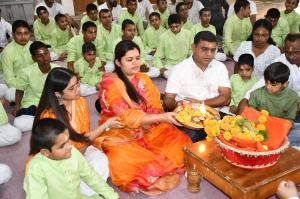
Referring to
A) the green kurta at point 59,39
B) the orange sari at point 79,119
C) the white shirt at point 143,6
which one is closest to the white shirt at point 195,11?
the white shirt at point 143,6

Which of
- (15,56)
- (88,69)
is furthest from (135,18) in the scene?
(15,56)

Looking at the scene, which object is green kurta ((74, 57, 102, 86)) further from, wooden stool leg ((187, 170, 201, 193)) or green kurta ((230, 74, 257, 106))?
wooden stool leg ((187, 170, 201, 193))

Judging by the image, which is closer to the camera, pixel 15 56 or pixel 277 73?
pixel 277 73

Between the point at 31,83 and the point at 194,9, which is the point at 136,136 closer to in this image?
the point at 31,83

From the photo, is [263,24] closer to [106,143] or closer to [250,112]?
[250,112]

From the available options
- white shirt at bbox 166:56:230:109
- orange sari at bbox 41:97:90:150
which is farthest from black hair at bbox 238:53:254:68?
orange sari at bbox 41:97:90:150

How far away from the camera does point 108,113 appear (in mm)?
2881

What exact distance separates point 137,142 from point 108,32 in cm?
334

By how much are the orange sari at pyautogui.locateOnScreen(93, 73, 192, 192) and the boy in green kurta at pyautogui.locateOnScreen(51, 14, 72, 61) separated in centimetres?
350

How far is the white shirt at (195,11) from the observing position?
6899mm

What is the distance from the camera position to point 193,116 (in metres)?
2.49

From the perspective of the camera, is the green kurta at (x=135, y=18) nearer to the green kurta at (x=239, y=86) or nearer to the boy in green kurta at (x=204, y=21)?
the boy in green kurta at (x=204, y=21)

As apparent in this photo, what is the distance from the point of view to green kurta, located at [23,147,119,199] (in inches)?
80.6

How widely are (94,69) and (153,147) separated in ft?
7.63
